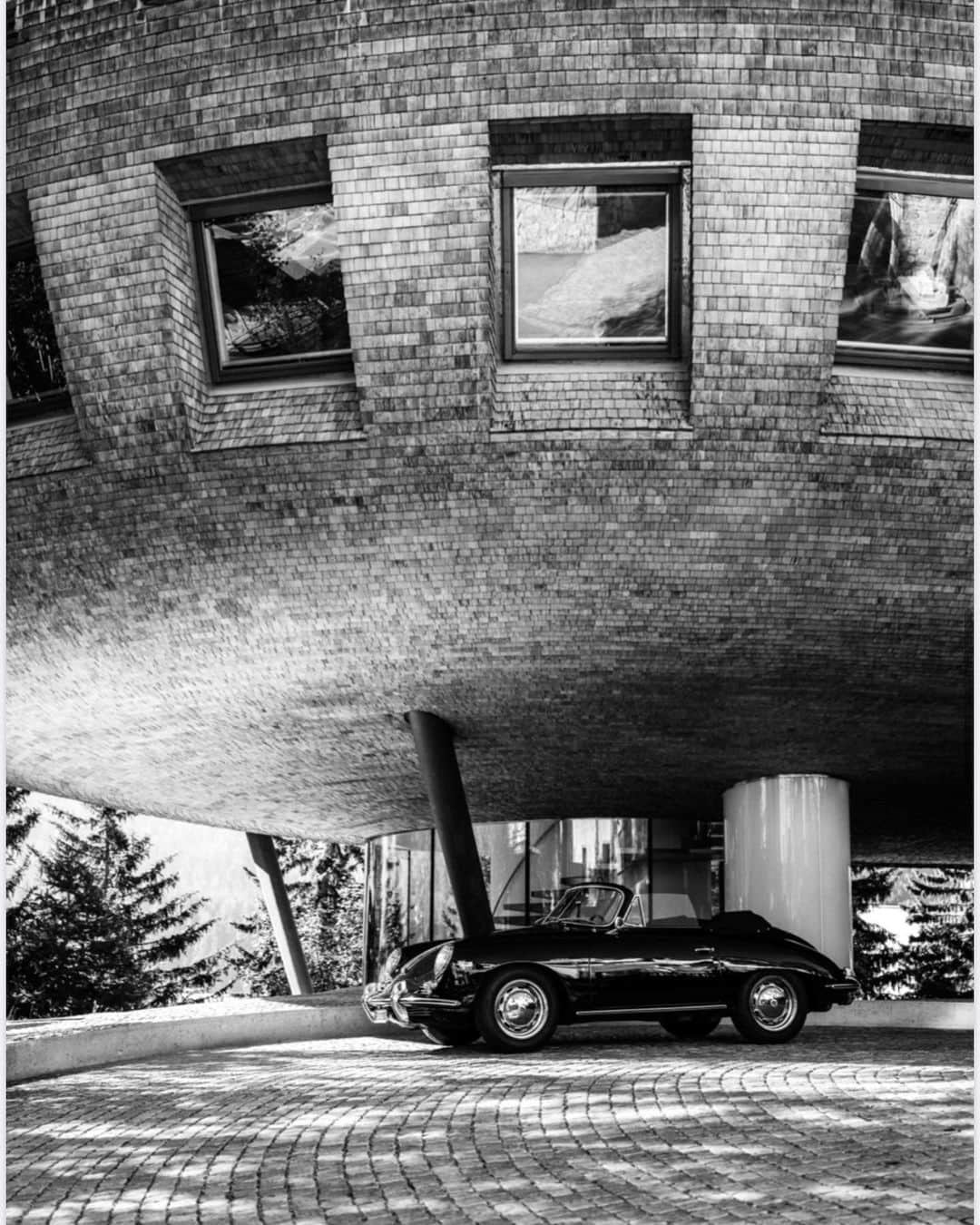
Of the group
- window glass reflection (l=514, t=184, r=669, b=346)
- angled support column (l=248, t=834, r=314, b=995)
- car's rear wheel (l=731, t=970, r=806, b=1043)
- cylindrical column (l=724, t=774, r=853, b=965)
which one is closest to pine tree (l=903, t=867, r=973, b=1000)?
angled support column (l=248, t=834, r=314, b=995)

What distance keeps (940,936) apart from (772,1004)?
40009 millimetres

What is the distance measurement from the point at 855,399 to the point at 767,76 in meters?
2.84

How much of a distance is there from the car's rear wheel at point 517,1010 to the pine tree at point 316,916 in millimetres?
37848

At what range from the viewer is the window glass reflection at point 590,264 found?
12375mm

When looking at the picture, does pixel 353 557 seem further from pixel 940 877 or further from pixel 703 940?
pixel 940 877

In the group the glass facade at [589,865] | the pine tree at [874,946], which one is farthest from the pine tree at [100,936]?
the glass facade at [589,865]

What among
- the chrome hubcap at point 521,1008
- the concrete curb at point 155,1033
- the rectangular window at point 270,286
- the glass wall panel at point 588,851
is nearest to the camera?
the chrome hubcap at point 521,1008

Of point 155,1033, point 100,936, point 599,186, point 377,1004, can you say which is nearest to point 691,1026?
point 377,1004

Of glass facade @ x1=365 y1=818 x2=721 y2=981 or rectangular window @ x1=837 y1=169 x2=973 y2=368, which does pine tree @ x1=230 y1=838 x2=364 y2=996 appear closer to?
glass facade @ x1=365 y1=818 x2=721 y2=981

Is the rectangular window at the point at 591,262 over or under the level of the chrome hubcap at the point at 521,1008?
over

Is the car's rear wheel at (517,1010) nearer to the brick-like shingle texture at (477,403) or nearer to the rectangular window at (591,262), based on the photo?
the brick-like shingle texture at (477,403)

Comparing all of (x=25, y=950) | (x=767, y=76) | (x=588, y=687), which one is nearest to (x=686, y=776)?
(x=588, y=687)

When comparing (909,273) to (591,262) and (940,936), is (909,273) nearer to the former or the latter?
(591,262)

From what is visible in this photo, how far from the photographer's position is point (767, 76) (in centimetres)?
1136
